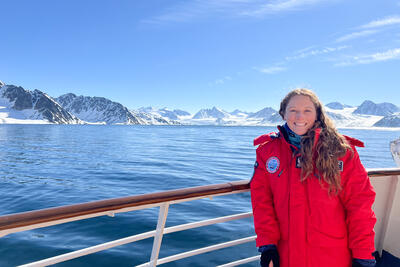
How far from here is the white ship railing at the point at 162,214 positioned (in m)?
1.19

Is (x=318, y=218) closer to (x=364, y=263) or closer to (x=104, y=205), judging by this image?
(x=364, y=263)

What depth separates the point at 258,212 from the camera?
161 centimetres

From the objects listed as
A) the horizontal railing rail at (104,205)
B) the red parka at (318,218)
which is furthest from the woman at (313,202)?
the horizontal railing rail at (104,205)

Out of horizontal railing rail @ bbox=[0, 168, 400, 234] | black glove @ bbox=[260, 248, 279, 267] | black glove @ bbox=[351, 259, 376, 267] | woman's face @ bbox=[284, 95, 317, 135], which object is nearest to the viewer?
horizontal railing rail @ bbox=[0, 168, 400, 234]

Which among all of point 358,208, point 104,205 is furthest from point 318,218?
point 104,205

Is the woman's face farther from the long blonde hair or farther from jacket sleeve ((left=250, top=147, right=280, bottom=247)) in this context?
jacket sleeve ((left=250, top=147, right=280, bottom=247))

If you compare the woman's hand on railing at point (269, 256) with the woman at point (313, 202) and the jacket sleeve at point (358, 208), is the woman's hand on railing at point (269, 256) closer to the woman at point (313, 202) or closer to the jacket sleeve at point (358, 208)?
the woman at point (313, 202)

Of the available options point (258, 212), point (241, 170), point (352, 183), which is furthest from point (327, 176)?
point (241, 170)

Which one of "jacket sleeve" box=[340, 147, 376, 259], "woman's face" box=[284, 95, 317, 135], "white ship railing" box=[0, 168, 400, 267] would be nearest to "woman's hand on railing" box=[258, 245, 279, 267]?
"white ship railing" box=[0, 168, 400, 267]

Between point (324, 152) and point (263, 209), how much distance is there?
0.50 meters

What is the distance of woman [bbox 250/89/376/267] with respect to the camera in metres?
1.44

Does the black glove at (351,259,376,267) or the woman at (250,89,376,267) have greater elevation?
the woman at (250,89,376,267)

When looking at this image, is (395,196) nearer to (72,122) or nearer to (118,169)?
(118,169)

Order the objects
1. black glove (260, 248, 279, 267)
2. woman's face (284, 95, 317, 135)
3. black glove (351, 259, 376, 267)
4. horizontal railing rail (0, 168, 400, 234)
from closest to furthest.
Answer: horizontal railing rail (0, 168, 400, 234) → black glove (351, 259, 376, 267) → black glove (260, 248, 279, 267) → woman's face (284, 95, 317, 135)
